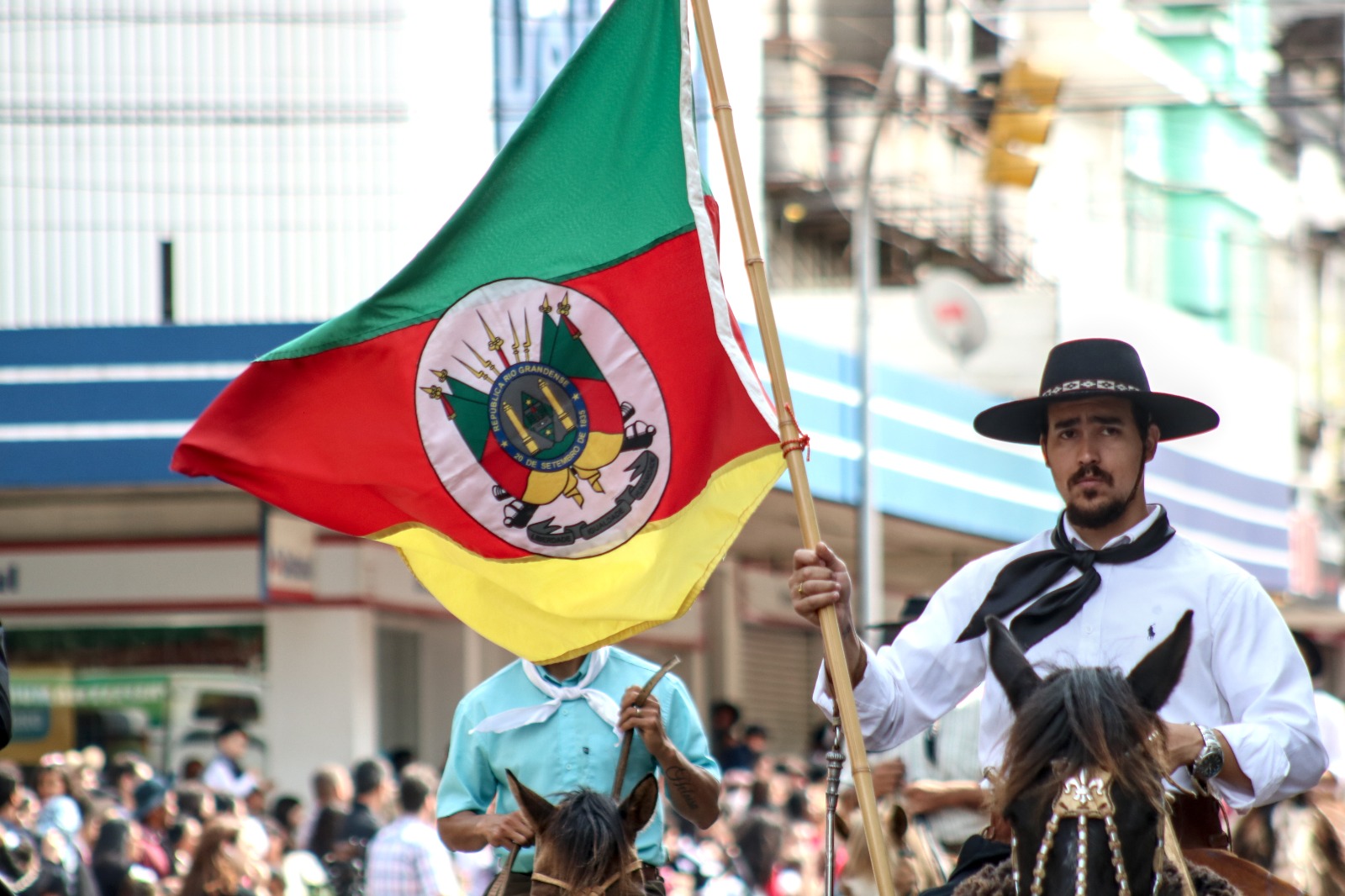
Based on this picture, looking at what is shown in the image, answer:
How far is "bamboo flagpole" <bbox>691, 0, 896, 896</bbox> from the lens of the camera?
4.53 meters

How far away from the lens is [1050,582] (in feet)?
17.1

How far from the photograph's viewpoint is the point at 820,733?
22.3 meters

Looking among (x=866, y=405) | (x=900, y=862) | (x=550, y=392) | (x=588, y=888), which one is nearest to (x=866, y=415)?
(x=866, y=405)

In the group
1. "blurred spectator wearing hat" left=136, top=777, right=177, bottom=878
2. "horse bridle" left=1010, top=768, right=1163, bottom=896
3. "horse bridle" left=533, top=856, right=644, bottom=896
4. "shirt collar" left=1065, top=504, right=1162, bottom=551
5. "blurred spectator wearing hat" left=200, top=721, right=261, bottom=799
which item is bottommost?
"blurred spectator wearing hat" left=200, top=721, right=261, bottom=799

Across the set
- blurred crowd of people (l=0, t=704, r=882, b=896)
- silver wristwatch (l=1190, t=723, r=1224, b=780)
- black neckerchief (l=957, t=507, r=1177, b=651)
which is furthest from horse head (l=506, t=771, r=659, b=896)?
blurred crowd of people (l=0, t=704, r=882, b=896)

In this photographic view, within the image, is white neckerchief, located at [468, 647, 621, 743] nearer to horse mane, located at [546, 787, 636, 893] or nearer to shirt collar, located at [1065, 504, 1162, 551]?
horse mane, located at [546, 787, 636, 893]

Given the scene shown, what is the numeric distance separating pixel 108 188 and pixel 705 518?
13546mm

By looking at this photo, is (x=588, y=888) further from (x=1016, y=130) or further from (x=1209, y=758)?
(x=1016, y=130)

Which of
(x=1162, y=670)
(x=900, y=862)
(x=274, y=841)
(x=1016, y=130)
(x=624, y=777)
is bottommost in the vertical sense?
A: (x=274, y=841)

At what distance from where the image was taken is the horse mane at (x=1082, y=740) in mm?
3994

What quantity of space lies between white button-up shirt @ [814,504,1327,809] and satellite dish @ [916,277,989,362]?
18.9m

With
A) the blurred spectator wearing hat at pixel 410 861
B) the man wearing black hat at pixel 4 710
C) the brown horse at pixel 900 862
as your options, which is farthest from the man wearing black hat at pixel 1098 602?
the blurred spectator wearing hat at pixel 410 861

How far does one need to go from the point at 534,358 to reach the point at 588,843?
1.32 m

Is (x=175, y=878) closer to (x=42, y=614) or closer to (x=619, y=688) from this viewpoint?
(x=619, y=688)
